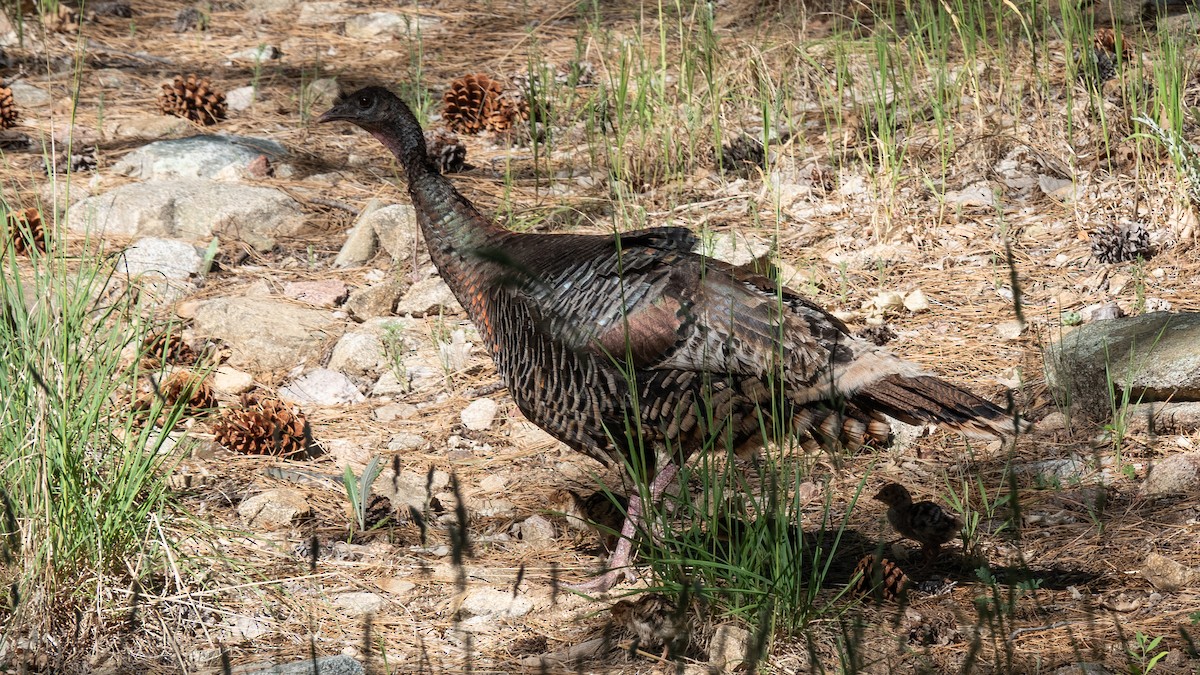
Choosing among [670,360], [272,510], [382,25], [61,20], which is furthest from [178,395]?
[61,20]

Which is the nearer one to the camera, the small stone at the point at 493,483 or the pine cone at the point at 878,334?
the small stone at the point at 493,483

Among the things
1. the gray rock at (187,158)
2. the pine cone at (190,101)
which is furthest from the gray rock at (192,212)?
the pine cone at (190,101)

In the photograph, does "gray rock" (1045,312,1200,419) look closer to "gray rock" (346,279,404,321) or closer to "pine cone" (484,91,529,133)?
"gray rock" (346,279,404,321)

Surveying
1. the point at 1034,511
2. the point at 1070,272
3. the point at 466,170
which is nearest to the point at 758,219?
the point at 1070,272

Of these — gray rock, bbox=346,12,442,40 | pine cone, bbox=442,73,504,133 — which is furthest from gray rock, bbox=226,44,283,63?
pine cone, bbox=442,73,504,133

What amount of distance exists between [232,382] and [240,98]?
3.00 metres

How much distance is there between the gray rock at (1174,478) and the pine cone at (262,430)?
9.57 feet

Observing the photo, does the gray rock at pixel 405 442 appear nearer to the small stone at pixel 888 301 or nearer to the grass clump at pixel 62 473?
the grass clump at pixel 62 473

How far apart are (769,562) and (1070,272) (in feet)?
9.33

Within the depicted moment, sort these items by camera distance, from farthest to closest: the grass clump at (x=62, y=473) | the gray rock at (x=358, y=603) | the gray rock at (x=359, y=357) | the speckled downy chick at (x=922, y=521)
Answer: the gray rock at (x=359, y=357)
the gray rock at (x=358, y=603)
the speckled downy chick at (x=922, y=521)
the grass clump at (x=62, y=473)

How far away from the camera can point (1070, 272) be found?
5082 millimetres

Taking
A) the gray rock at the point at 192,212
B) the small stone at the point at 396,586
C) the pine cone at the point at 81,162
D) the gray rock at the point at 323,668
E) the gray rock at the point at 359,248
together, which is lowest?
the small stone at the point at 396,586

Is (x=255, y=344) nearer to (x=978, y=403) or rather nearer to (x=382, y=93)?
(x=382, y=93)

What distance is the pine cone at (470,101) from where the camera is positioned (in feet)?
22.7
